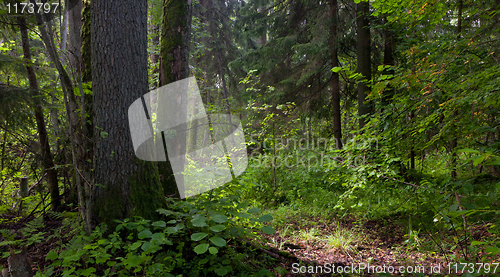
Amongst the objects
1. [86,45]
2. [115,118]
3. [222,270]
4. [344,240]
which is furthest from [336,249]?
[86,45]

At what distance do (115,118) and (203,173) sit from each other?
1181 mm

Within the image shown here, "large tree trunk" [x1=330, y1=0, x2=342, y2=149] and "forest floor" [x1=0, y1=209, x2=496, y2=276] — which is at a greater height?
"large tree trunk" [x1=330, y1=0, x2=342, y2=149]

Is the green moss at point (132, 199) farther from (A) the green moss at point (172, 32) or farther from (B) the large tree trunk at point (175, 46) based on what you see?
(A) the green moss at point (172, 32)

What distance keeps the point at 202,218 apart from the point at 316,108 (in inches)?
282

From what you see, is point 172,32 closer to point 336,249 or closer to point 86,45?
point 86,45

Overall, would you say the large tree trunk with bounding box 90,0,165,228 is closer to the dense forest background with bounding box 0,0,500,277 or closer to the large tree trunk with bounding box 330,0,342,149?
the dense forest background with bounding box 0,0,500,277

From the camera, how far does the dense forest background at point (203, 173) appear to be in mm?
2061

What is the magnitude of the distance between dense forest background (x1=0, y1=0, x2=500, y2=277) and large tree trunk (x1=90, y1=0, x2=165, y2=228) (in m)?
0.01

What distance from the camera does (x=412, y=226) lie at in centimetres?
430

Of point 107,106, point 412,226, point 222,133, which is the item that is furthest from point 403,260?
point 222,133

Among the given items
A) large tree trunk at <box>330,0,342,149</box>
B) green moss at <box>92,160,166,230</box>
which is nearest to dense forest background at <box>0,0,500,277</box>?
green moss at <box>92,160,166,230</box>

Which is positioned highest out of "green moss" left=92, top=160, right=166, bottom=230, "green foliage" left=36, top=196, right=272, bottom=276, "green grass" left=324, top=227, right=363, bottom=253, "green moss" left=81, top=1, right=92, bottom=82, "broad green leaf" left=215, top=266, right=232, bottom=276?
"green moss" left=81, top=1, right=92, bottom=82

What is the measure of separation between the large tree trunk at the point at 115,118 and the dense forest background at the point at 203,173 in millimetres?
12

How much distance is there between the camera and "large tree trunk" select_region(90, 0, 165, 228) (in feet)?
7.88
